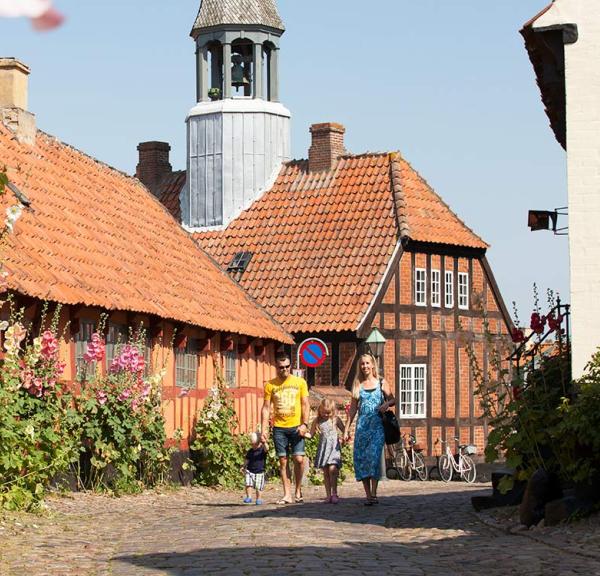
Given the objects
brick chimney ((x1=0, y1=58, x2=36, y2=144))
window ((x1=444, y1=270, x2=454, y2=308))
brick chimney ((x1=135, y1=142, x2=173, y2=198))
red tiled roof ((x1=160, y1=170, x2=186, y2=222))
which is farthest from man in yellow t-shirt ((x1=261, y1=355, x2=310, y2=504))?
brick chimney ((x1=135, y1=142, x2=173, y2=198))

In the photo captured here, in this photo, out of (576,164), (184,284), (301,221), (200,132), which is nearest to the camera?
(576,164)

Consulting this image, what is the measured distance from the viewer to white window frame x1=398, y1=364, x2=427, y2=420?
119 feet

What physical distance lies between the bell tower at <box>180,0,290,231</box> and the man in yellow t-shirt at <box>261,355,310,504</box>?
2228cm

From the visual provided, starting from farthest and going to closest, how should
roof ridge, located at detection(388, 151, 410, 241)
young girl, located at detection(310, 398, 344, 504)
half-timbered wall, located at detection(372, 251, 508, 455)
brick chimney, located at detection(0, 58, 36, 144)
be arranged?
1. half-timbered wall, located at detection(372, 251, 508, 455)
2. roof ridge, located at detection(388, 151, 410, 241)
3. brick chimney, located at detection(0, 58, 36, 144)
4. young girl, located at detection(310, 398, 344, 504)

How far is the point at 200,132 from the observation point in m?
41.0

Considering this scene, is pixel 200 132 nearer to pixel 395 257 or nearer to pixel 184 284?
pixel 395 257

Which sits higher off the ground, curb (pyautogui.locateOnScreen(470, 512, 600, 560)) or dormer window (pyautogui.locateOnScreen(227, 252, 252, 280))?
dormer window (pyautogui.locateOnScreen(227, 252, 252, 280))

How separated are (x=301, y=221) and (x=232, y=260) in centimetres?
196

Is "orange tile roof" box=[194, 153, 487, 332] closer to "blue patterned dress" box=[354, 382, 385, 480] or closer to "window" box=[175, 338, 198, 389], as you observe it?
"window" box=[175, 338, 198, 389]

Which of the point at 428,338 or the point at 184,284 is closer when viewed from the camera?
the point at 184,284

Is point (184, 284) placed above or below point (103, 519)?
above

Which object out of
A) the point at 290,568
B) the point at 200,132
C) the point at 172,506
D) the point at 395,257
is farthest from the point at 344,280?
the point at 290,568

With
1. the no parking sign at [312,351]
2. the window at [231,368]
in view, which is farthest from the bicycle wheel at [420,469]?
the window at [231,368]

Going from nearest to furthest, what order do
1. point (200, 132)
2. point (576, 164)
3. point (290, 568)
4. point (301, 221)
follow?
point (290, 568) → point (576, 164) → point (301, 221) → point (200, 132)
